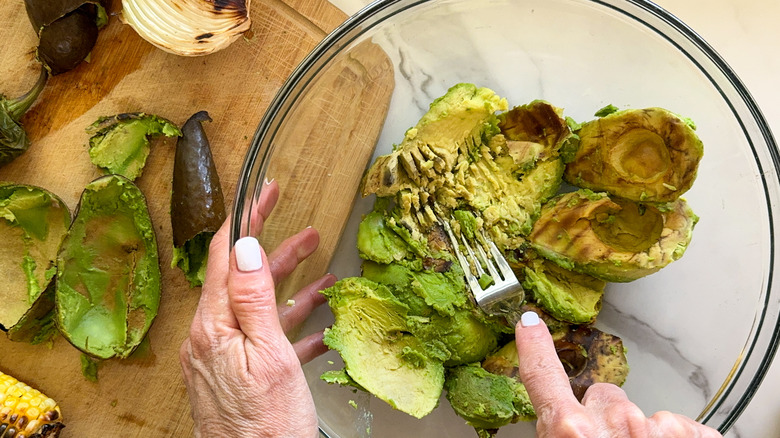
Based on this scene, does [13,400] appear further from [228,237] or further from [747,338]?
[747,338]

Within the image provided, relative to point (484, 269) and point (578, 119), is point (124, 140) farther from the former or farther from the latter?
point (578, 119)

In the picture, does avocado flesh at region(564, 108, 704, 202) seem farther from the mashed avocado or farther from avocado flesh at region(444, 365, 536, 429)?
avocado flesh at region(444, 365, 536, 429)

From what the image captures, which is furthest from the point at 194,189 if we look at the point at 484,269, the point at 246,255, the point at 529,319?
the point at 529,319

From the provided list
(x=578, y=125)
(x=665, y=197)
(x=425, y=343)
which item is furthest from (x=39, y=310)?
(x=665, y=197)

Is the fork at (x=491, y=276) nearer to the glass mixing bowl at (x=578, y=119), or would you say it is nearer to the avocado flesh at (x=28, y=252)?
the glass mixing bowl at (x=578, y=119)

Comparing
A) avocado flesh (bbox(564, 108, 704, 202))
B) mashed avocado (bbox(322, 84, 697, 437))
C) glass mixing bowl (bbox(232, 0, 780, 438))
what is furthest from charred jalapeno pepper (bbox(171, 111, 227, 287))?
avocado flesh (bbox(564, 108, 704, 202))
